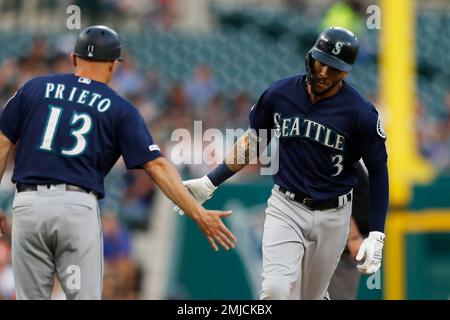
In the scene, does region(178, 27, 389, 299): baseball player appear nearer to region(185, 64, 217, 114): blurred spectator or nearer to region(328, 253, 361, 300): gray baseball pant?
region(328, 253, 361, 300): gray baseball pant

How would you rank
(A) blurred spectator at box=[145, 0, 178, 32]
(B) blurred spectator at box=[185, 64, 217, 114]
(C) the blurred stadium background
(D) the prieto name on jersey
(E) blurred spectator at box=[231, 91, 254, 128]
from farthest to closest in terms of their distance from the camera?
(A) blurred spectator at box=[145, 0, 178, 32], (B) blurred spectator at box=[185, 64, 217, 114], (E) blurred spectator at box=[231, 91, 254, 128], (C) the blurred stadium background, (D) the prieto name on jersey

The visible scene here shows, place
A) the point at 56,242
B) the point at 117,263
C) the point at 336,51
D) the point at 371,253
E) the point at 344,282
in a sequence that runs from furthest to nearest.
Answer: the point at 117,263, the point at 344,282, the point at 371,253, the point at 336,51, the point at 56,242

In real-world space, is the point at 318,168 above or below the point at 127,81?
below

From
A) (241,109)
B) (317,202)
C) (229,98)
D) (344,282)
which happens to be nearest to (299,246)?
(317,202)

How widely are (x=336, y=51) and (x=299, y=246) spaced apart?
1062 millimetres

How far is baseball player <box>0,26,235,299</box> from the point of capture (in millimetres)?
5012

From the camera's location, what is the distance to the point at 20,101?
16.9 feet

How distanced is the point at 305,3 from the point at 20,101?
1078cm

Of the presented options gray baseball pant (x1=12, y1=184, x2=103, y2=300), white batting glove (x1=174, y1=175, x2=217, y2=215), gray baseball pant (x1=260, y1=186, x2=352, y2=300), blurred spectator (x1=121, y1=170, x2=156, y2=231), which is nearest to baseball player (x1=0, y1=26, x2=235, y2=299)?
gray baseball pant (x1=12, y1=184, x2=103, y2=300)

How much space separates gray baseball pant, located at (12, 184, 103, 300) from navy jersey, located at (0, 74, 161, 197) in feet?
0.31

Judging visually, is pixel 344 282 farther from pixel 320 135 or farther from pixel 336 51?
pixel 336 51

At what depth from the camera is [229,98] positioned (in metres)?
13.0
